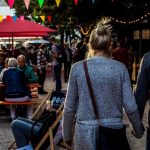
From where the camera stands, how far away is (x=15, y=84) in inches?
384

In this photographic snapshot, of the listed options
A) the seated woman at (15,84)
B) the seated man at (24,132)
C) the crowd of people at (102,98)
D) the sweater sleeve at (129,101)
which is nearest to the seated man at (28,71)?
the seated woman at (15,84)

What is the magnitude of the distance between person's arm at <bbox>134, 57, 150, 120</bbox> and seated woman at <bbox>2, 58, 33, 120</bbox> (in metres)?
5.63

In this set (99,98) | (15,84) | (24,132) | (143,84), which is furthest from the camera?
(15,84)

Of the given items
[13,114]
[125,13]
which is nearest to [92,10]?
[125,13]

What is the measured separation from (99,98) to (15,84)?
18.9 ft

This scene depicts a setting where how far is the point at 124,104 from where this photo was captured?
416 cm

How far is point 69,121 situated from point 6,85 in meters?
5.87

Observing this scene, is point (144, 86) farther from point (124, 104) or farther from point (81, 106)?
point (81, 106)

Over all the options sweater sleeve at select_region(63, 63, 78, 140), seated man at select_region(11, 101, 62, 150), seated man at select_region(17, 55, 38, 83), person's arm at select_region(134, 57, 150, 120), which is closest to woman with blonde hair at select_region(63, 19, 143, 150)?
sweater sleeve at select_region(63, 63, 78, 140)

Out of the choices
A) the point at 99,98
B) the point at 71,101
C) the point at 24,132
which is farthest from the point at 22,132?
the point at 99,98

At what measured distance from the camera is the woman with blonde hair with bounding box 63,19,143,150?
4094 mm

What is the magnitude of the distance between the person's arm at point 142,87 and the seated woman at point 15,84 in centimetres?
563

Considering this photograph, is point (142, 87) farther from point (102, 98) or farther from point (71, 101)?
point (71, 101)

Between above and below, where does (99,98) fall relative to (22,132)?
above
